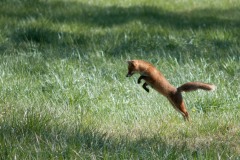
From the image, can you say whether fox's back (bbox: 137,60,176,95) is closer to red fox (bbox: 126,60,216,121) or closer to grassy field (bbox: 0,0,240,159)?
Result: red fox (bbox: 126,60,216,121)

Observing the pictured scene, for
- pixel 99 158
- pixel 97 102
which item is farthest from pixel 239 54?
pixel 99 158

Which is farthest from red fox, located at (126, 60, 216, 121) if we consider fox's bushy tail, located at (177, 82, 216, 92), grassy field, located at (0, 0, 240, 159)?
grassy field, located at (0, 0, 240, 159)

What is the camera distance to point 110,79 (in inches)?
265

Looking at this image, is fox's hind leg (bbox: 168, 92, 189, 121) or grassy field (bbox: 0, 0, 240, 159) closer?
grassy field (bbox: 0, 0, 240, 159)

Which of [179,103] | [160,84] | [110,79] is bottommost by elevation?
[110,79]

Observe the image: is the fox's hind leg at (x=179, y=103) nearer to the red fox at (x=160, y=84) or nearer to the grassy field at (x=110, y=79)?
the red fox at (x=160, y=84)

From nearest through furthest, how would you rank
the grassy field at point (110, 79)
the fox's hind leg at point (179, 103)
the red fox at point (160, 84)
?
the grassy field at point (110, 79)
the red fox at point (160, 84)
the fox's hind leg at point (179, 103)

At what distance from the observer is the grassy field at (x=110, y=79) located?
405 centimetres

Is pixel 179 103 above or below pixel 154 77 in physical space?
below

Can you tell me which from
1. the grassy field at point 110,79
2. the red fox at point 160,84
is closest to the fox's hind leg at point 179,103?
the red fox at point 160,84

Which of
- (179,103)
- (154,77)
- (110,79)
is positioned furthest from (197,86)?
→ (110,79)

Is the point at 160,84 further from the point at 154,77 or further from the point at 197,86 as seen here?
the point at 197,86

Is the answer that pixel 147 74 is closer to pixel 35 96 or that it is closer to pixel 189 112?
pixel 189 112

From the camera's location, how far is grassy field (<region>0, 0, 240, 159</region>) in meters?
4.05
